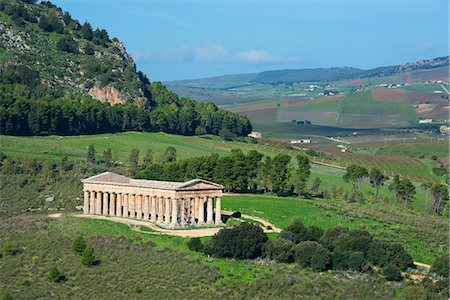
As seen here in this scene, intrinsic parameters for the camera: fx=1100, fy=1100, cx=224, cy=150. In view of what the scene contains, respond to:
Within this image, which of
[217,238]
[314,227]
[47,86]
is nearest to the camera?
[217,238]

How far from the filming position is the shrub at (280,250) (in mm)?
78250

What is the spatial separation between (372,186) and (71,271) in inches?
2171

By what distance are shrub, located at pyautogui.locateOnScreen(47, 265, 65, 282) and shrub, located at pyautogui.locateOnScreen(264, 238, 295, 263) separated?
15652 mm

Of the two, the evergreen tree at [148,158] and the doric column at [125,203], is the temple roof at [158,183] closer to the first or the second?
the doric column at [125,203]

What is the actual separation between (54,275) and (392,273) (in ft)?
74.9

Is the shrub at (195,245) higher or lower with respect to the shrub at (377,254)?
higher

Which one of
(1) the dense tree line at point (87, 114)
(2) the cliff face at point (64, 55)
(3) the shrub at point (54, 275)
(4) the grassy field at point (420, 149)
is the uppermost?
(2) the cliff face at point (64, 55)

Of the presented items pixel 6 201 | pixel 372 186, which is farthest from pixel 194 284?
pixel 372 186

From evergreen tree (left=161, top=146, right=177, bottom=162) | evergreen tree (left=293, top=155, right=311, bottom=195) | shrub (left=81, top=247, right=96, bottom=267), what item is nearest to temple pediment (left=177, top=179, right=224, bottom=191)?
shrub (left=81, top=247, right=96, bottom=267)

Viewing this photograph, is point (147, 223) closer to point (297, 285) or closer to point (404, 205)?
point (297, 285)

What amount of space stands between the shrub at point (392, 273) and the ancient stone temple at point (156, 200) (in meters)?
19.2

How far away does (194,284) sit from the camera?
7081 centimetres

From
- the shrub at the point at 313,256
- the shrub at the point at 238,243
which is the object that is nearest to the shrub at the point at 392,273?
the shrub at the point at 313,256

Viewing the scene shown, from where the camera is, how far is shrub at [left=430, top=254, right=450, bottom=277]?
78.0 m
